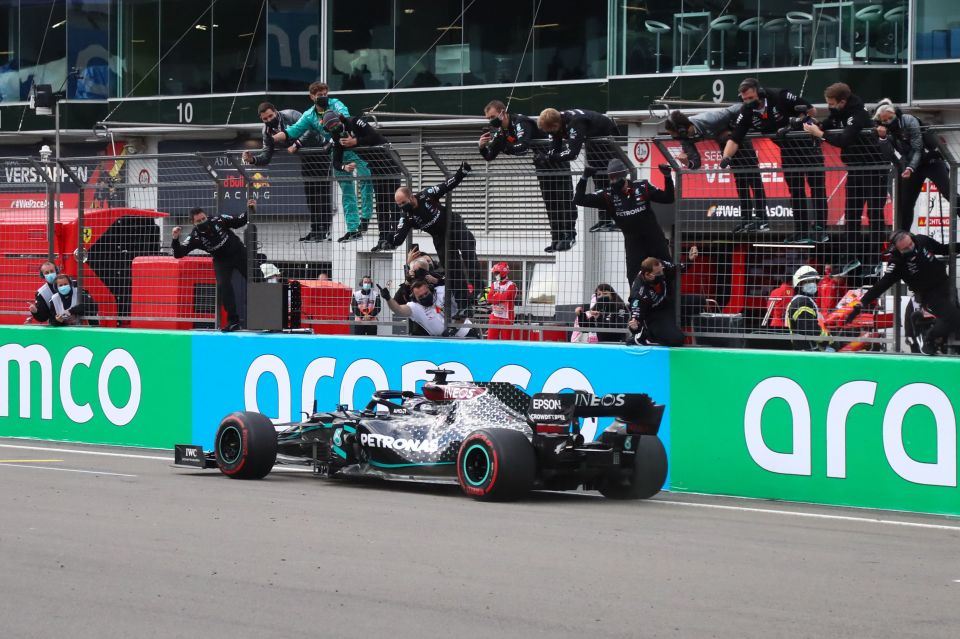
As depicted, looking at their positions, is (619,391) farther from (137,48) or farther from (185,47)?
(137,48)

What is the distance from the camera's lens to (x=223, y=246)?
15.9 metres

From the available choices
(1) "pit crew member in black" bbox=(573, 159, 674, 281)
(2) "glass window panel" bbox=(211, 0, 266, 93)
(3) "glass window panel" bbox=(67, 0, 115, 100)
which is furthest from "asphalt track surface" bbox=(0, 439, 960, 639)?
(3) "glass window panel" bbox=(67, 0, 115, 100)

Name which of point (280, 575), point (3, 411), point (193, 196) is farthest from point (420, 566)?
point (3, 411)

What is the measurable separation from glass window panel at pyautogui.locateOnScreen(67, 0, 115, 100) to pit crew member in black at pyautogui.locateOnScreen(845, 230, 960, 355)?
33.9 m

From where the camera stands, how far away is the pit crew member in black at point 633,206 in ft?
41.7

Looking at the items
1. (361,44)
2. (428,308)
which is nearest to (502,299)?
(428,308)

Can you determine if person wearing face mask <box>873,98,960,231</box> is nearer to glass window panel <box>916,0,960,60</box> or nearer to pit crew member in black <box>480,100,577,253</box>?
pit crew member in black <box>480,100,577,253</box>

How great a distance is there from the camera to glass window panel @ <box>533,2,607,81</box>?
34000mm

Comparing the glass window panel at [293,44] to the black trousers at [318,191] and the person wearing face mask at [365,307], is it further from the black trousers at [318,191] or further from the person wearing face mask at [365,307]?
the person wearing face mask at [365,307]

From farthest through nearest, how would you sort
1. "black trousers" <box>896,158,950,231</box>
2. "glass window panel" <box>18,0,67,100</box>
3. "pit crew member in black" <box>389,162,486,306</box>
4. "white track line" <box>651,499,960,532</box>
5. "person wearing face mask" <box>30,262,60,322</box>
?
"glass window panel" <box>18,0,67,100</box>, "person wearing face mask" <box>30,262,60,322</box>, "pit crew member in black" <box>389,162,486,306</box>, "black trousers" <box>896,158,950,231</box>, "white track line" <box>651,499,960,532</box>

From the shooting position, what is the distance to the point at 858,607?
711 cm

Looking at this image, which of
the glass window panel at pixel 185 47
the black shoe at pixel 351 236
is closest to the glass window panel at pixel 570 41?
the glass window panel at pixel 185 47

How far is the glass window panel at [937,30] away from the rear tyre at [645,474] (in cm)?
1876

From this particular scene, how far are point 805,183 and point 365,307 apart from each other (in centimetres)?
490
